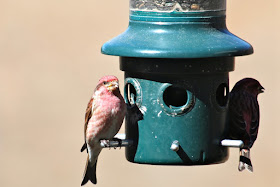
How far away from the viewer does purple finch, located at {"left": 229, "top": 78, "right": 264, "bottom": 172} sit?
10.2 metres

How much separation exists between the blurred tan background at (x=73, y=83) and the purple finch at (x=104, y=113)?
6823 millimetres

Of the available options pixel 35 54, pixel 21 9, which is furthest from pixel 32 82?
pixel 21 9

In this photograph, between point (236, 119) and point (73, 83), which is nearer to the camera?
point (236, 119)

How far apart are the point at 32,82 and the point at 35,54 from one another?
3.54 feet

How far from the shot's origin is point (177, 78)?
971cm

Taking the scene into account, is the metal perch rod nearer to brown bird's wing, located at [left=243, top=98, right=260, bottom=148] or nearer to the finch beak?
the finch beak

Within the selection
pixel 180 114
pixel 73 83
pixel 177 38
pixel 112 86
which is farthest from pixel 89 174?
pixel 73 83

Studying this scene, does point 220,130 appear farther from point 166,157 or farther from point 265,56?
point 265,56

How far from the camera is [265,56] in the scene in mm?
19562

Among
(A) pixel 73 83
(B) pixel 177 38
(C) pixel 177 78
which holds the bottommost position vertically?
(A) pixel 73 83

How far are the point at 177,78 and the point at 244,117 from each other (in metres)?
0.92

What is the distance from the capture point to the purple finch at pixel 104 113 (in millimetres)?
9945

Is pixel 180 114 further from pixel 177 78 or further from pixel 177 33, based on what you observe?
pixel 177 33

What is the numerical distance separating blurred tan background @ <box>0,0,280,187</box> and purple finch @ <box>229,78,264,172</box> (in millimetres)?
6573
